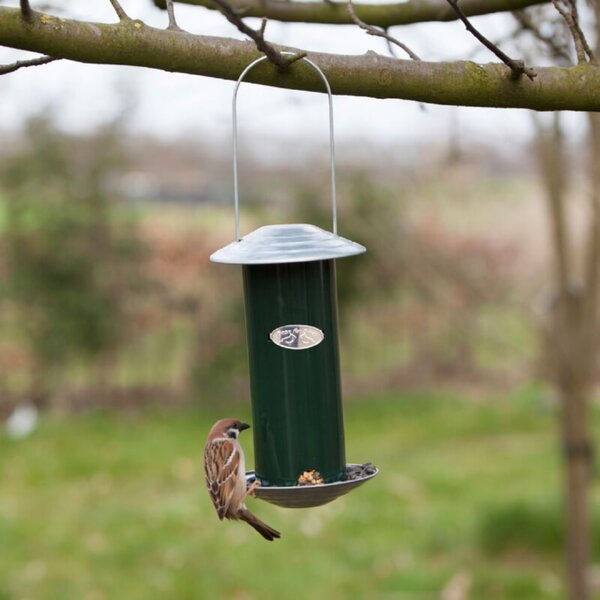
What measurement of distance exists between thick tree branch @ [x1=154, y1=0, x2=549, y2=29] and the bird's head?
117 centimetres

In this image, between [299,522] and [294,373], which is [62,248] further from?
[294,373]

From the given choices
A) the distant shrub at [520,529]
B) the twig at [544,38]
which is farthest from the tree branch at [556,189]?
the distant shrub at [520,529]

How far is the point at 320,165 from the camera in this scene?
8.87 metres

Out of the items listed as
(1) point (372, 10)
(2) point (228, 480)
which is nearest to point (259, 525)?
(2) point (228, 480)

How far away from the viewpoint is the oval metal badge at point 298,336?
2609mm

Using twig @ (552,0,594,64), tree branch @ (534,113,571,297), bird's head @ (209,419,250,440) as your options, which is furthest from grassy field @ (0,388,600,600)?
twig @ (552,0,594,64)

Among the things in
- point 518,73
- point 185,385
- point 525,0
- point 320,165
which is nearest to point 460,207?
point 320,165

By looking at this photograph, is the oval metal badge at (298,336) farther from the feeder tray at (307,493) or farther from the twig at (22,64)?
the twig at (22,64)

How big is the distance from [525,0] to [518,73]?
2.57 ft

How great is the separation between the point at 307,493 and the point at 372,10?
4.94ft

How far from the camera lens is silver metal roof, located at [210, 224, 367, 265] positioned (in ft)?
7.64

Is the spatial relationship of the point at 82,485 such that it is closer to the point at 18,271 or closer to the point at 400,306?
the point at 18,271

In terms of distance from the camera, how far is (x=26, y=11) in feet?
6.56

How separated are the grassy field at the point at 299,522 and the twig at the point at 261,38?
13.2 feet
